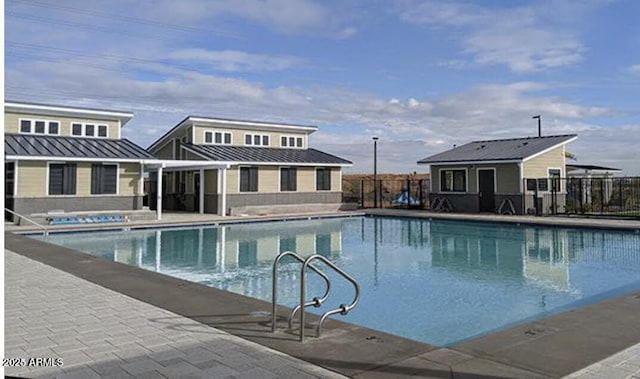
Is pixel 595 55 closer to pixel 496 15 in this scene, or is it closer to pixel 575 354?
pixel 496 15

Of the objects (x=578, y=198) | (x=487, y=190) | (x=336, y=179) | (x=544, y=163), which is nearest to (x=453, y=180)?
(x=487, y=190)

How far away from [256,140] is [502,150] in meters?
12.0

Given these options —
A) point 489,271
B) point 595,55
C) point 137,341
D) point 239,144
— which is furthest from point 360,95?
point 137,341

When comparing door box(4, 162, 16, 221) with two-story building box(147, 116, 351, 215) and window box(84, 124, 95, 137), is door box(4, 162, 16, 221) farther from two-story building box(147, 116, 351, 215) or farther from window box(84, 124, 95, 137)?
two-story building box(147, 116, 351, 215)

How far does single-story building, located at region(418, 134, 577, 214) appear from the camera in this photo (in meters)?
20.5

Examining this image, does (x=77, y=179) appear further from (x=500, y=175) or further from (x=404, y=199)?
(x=500, y=175)

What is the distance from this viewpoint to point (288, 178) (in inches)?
944

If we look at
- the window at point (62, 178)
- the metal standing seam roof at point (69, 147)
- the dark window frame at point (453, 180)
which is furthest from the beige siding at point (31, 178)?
the dark window frame at point (453, 180)

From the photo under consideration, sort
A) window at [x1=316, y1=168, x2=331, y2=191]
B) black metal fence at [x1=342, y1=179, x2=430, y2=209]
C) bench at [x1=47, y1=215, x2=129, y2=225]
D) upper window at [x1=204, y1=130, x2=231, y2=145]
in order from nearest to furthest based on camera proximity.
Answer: bench at [x1=47, y1=215, x2=129, y2=225], upper window at [x1=204, y1=130, x2=231, y2=145], window at [x1=316, y1=168, x2=331, y2=191], black metal fence at [x1=342, y1=179, x2=430, y2=209]

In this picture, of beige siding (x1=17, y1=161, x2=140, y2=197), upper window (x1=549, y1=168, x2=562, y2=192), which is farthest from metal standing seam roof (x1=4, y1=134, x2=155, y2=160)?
upper window (x1=549, y1=168, x2=562, y2=192)

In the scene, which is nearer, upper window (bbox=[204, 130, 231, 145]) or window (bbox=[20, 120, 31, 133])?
window (bbox=[20, 120, 31, 133])

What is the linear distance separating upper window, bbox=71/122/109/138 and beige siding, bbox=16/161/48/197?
9.69 feet

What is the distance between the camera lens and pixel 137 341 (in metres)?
4.21

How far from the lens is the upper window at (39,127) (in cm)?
1912
